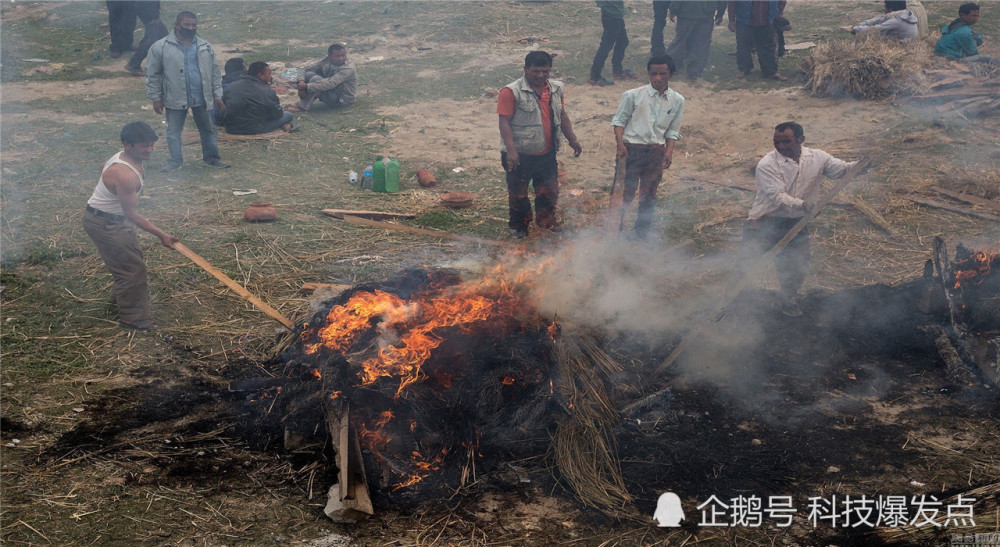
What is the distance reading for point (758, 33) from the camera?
13.5 m

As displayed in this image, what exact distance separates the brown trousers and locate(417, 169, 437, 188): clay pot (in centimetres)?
469

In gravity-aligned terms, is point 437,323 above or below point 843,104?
below

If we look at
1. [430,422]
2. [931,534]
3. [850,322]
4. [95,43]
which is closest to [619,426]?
[430,422]

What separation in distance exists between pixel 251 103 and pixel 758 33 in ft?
30.8

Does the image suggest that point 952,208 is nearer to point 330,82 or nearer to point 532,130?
point 532,130

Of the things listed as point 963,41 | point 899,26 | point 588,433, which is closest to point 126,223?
point 588,433

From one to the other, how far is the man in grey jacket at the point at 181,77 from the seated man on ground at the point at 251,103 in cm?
149

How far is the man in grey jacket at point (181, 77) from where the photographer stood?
9859 millimetres

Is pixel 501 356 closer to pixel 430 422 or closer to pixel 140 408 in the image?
pixel 430 422

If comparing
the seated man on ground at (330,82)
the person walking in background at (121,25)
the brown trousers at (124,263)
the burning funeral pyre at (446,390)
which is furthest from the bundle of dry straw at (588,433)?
the person walking in background at (121,25)

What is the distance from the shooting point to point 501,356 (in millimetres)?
5203

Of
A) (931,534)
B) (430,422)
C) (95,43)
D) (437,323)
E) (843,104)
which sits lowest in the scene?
(931,534)

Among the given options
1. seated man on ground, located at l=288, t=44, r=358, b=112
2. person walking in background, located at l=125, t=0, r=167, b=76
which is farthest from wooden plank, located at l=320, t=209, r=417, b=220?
person walking in background, located at l=125, t=0, r=167, b=76

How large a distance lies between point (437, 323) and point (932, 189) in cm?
758
